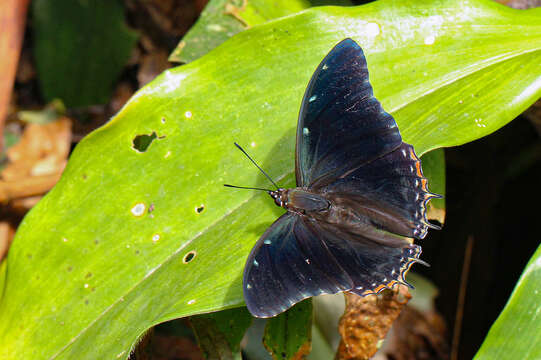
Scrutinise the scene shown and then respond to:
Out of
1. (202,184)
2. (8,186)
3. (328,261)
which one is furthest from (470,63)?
(8,186)

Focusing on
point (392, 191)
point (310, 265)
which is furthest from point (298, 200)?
point (392, 191)

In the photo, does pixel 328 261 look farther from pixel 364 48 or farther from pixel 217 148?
pixel 364 48

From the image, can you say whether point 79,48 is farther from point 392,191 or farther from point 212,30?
point 392,191

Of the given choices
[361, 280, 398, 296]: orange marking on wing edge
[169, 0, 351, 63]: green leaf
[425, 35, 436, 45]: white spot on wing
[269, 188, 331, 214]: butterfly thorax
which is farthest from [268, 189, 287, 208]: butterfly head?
[169, 0, 351, 63]: green leaf

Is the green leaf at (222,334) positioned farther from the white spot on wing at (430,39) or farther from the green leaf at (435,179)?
the white spot on wing at (430,39)

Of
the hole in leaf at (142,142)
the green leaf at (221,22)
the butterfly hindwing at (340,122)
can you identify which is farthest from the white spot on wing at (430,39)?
the hole in leaf at (142,142)

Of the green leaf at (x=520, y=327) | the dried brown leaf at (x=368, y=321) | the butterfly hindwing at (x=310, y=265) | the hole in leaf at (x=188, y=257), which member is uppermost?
the green leaf at (x=520, y=327)

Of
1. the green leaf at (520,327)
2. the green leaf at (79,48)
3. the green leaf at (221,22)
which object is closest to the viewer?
the green leaf at (520,327)
